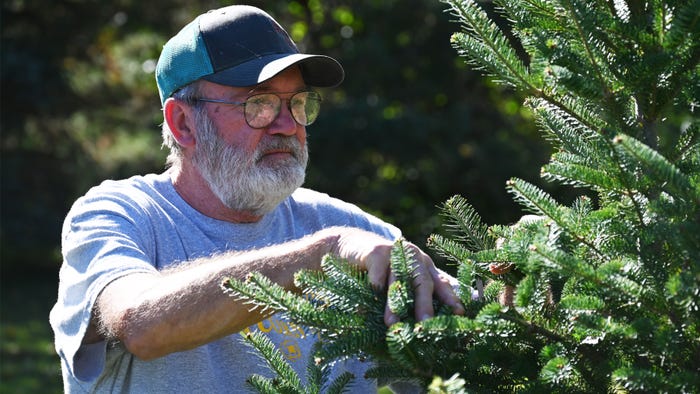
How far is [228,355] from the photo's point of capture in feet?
9.09

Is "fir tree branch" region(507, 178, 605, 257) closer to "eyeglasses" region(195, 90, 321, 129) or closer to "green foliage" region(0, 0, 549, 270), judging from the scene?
"eyeglasses" region(195, 90, 321, 129)

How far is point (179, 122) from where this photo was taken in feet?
10.8

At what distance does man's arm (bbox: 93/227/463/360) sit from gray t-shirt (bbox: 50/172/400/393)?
0.68 feet

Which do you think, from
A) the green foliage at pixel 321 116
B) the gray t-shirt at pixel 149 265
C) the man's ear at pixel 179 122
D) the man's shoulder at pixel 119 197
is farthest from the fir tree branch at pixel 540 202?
the green foliage at pixel 321 116

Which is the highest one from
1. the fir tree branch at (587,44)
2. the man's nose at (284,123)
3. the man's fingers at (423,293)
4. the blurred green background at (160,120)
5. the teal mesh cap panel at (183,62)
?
the fir tree branch at (587,44)

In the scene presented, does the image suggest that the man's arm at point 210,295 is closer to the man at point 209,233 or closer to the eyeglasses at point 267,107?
the man at point 209,233

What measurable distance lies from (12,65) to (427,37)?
5.60m

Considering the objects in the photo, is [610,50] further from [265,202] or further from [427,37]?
[427,37]

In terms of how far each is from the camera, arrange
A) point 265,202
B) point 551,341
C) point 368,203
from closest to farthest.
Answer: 1. point 551,341
2. point 265,202
3. point 368,203

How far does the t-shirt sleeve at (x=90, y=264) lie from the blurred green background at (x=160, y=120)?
240 inches

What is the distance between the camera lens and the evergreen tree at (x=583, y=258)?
1640 millimetres

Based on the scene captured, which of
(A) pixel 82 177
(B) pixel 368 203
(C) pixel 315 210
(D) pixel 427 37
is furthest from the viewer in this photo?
(A) pixel 82 177

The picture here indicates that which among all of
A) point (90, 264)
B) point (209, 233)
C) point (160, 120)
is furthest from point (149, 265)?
point (160, 120)

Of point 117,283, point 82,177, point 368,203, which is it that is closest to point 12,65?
point 82,177
